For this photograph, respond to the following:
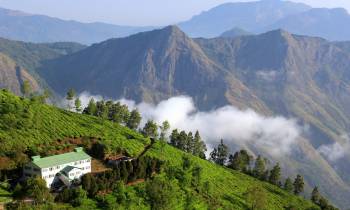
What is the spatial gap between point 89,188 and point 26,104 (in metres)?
64.1

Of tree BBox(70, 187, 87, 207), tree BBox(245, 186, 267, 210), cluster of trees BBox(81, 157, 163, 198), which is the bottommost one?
tree BBox(245, 186, 267, 210)

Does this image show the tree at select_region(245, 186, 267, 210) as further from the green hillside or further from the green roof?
the green roof

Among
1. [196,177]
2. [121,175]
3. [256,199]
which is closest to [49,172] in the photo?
[121,175]

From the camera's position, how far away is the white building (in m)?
115

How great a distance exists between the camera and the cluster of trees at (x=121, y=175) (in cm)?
11056

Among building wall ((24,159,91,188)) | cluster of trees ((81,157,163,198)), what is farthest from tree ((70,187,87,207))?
building wall ((24,159,91,188))

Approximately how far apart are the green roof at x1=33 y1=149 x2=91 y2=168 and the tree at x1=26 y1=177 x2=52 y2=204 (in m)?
12.5

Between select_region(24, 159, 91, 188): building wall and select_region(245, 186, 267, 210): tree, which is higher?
select_region(24, 159, 91, 188): building wall

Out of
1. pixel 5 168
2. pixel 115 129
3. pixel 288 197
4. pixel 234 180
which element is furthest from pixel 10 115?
pixel 288 197

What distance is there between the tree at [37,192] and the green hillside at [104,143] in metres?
3.80

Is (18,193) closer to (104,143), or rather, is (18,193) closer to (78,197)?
(78,197)

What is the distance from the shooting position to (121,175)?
399ft

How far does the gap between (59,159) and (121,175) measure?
53.9 ft

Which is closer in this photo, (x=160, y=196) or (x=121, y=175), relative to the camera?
(x=160, y=196)
